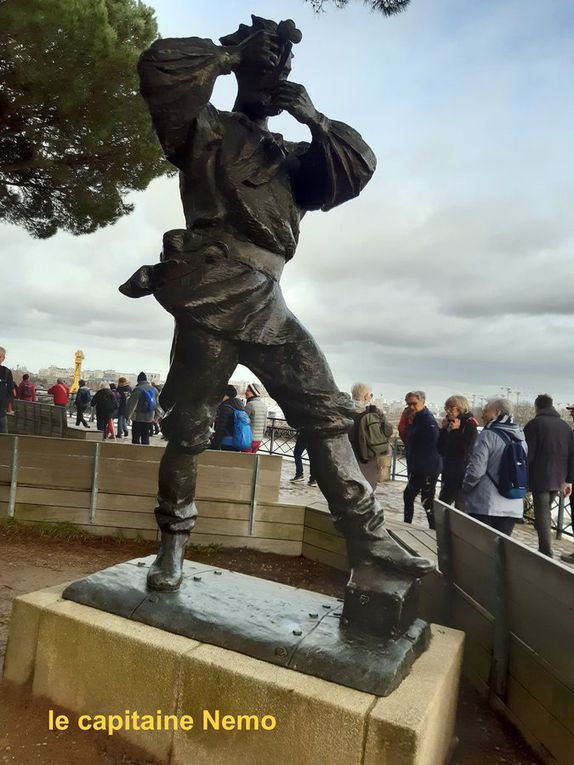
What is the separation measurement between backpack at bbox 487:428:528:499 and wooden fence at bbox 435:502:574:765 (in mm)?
1408

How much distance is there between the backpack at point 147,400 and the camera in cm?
1027

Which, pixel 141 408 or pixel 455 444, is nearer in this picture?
pixel 455 444

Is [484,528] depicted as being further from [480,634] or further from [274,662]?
[274,662]

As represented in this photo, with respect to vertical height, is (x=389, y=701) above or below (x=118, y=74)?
below

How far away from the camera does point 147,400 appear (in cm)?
1027

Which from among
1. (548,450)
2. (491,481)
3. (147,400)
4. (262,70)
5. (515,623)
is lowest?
(515,623)

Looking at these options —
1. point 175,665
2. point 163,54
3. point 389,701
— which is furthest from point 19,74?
point 389,701

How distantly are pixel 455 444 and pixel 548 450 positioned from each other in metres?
0.86

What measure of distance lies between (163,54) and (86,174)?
7903 mm

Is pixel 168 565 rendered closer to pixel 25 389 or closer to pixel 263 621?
pixel 263 621

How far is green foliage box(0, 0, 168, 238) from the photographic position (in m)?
7.18

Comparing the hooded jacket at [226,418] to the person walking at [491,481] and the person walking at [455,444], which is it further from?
the person walking at [491,481]

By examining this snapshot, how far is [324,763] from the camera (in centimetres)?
180

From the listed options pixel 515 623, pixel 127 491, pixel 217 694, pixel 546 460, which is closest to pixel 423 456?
pixel 546 460
